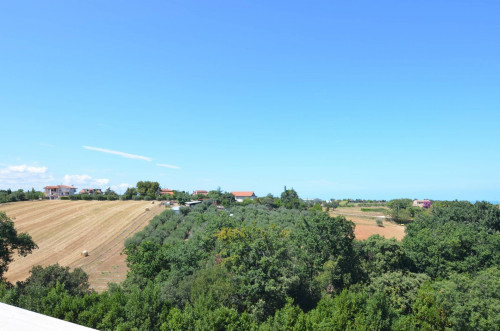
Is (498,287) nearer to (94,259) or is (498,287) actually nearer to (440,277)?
(440,277)

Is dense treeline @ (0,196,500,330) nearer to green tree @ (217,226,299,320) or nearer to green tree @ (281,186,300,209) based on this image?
green tree @ (217,226,299,320)

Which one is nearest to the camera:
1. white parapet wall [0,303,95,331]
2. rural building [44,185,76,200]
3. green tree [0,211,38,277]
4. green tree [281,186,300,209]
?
white parapet wall [0,303,95,331]

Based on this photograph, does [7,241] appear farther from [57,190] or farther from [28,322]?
[57,190]

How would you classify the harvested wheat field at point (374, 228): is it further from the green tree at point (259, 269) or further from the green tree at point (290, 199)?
the green tree at point (259, 269)

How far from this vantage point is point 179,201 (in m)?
105

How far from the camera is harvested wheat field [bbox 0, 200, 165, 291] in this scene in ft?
146

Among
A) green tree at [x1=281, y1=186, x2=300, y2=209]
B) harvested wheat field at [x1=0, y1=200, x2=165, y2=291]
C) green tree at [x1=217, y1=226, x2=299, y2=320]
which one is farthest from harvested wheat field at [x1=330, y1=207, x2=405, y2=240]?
harvested wheat field at [x1=0, y1=200, x2=165, y2=291]

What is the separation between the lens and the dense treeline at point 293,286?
20094mm

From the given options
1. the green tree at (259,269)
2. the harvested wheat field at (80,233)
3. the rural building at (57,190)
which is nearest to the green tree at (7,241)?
the harvested wheat field at (80,233)

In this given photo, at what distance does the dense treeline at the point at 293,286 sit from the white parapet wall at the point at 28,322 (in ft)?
49.3

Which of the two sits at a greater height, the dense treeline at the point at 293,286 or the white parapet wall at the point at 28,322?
the white parapet wall at the point at 28,322

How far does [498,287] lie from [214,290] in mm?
23863

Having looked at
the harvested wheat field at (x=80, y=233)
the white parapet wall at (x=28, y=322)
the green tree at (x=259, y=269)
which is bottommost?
the harvested wheat field at (x=80, y=233)

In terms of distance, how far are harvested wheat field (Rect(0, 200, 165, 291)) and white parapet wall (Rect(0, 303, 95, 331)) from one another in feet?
121
